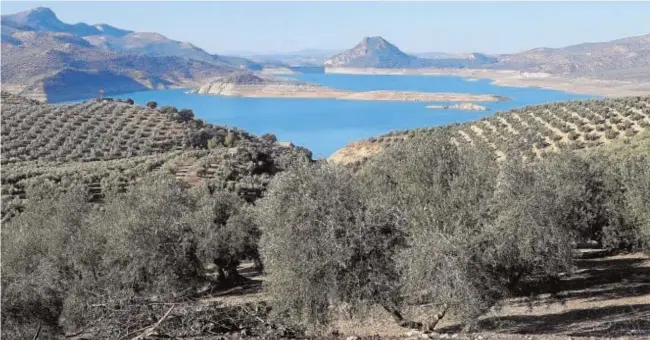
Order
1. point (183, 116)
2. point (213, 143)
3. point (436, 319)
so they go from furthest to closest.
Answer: point (183, 116) < point (213, 143) < point (436, 319)

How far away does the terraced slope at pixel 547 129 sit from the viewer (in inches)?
1799

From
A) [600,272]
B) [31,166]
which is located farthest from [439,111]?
[600,272]

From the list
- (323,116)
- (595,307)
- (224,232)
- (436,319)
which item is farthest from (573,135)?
(323,116)

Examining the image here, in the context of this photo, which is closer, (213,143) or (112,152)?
(112,152)

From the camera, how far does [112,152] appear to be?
176 feet

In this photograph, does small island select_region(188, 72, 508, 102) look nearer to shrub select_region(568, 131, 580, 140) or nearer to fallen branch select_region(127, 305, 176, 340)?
shrub select_region(568, 131, 580, 140)

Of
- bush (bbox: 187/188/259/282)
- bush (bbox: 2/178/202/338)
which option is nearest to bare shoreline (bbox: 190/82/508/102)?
bush (bbox: 187/188/259/282)

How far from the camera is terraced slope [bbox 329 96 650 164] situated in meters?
45.7

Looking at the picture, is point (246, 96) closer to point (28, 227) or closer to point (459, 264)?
point (28, 227)

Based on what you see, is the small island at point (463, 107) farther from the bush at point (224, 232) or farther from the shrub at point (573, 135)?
the bush at point (224, 232)

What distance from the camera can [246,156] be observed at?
1938 inches

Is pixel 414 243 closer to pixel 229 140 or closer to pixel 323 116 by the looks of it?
pixel 229 140

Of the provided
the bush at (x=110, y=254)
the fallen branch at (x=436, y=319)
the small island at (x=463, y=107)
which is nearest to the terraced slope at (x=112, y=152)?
the bush at (x=110, y=254)

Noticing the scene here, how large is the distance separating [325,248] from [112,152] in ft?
150
